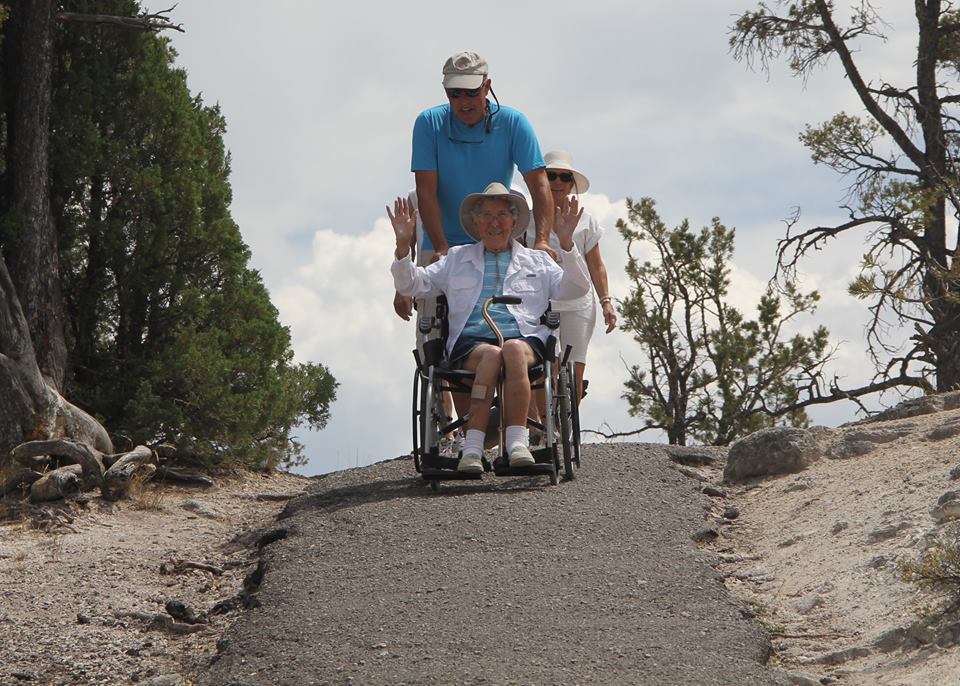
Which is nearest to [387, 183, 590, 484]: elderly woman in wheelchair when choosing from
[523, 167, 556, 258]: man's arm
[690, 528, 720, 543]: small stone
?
[523, 167, 556, 258]: man's arm

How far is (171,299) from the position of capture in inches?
428

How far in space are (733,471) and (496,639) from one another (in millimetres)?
3837

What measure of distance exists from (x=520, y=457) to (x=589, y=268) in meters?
1.88

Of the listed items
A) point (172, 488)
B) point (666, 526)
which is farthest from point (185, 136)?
point (666, 526)

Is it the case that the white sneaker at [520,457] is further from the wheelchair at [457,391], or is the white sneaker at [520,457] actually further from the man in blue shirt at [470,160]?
the man in blue shirt at [470,160]

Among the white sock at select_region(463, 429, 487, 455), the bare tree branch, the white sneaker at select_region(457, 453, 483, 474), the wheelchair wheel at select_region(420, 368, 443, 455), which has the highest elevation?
the bare tree branch

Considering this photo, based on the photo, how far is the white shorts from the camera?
8.97 meters

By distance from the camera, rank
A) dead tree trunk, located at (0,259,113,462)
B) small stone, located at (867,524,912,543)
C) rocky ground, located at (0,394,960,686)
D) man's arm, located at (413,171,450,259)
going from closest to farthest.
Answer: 1. rocky ground, located at (0,394,960,686)
2. small stone, located at (867,524,912,543)
3. man's arm, located at (413,171,450,259)
4. dead tree trunk, located at (0,259,113,462)

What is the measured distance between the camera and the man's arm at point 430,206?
8562 millimetres

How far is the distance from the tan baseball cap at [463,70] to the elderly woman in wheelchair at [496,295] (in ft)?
2.16

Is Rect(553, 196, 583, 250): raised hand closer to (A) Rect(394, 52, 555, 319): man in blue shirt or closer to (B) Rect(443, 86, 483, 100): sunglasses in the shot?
(A) Rect(394, 52, 555, 319): man in blue shirt

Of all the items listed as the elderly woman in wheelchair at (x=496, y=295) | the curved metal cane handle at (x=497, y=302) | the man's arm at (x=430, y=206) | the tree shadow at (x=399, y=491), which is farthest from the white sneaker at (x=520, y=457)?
the man's arm at (x=430, y=206)

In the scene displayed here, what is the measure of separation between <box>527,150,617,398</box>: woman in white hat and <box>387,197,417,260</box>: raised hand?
4.03 feet

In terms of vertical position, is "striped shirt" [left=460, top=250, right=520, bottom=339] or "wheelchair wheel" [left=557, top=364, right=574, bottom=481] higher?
"striped shirt" [left=460, top=250, right=520, bottom=339]
